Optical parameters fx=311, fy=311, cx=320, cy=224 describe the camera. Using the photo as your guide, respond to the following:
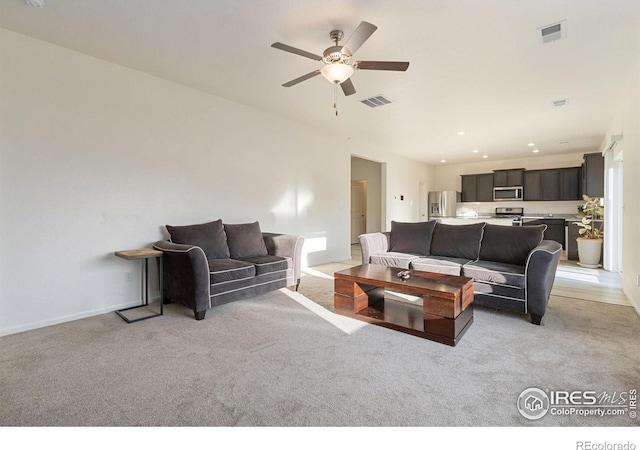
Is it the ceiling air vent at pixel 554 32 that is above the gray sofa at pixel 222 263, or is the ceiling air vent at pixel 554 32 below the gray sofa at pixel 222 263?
above

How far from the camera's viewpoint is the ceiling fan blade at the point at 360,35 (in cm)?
206

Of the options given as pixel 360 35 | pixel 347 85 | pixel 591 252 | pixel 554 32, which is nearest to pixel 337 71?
pixel 347 85

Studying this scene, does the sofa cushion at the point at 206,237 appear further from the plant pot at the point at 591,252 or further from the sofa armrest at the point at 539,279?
the plant pot at the point at 591,252

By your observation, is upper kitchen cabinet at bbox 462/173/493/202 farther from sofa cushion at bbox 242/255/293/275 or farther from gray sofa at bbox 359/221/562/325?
sofa cushion at bbox 242/255/293/275

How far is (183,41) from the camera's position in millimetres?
2871

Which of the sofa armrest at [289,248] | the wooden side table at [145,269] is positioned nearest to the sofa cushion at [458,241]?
the sofa armrest at [289,248]

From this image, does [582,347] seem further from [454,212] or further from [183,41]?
[454,212]

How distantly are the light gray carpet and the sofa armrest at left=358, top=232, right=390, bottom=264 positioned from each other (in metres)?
1.39

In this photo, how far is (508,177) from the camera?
29.2ft

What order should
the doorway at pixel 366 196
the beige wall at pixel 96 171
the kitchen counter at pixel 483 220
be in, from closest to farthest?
the beige wall at pixel 96 171 < the kitchen counter at pixel 483 220 < the doorway at pixel 366 196

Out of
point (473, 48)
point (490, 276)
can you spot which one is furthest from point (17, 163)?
point (490, 276)

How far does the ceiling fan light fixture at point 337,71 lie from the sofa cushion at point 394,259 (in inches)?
91.9

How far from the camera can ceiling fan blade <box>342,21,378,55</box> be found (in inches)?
81.3

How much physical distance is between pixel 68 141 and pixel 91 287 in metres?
1.47
